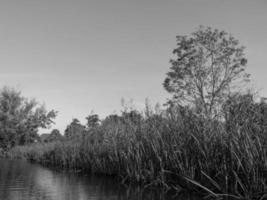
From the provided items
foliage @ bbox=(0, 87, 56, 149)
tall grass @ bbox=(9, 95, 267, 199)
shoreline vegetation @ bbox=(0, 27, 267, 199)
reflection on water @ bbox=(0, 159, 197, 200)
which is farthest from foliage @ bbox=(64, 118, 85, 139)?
foliage @ bbox=(0, 87, 56, 149)

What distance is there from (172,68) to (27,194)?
22.7 metres

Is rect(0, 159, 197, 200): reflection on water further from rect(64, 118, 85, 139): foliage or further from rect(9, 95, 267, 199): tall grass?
rect(64, 118, 85, 139): foliage

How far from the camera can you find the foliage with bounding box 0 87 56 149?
114ft

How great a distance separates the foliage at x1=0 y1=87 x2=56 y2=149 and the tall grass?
1044 inches

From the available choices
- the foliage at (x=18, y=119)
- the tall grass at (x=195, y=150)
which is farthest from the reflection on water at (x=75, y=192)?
the foliage at (x=18, y=119)

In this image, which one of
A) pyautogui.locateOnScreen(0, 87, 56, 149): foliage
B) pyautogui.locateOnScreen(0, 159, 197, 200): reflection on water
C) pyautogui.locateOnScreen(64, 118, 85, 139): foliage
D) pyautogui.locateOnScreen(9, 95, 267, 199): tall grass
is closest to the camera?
pyautogui.locateOnScreen(9, 95, 267, 199): tall grass

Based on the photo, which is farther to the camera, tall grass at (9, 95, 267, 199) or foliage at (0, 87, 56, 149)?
foliage at (0, 87, 56, 149)

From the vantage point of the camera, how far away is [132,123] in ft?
32.8

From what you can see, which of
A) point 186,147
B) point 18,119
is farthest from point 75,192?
point 18,119

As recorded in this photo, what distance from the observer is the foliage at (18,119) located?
1367 inches

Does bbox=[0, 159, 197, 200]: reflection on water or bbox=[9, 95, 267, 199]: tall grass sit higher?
bbox=[9, 95, 267, 199]: tall grass

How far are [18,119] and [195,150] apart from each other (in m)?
32.4

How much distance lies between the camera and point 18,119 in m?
35.8

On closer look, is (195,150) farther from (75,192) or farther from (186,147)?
(75,192)
